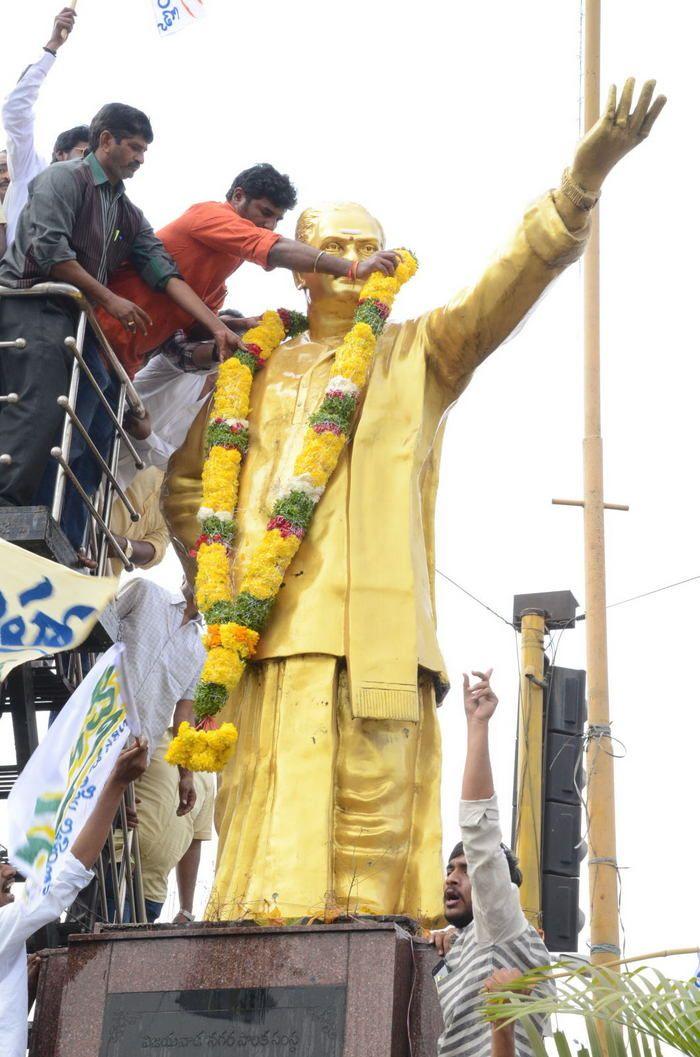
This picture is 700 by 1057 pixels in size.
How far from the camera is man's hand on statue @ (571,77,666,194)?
20.4ft

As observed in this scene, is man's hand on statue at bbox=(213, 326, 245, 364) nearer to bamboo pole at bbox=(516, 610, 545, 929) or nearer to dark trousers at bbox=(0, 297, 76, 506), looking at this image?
dark trousers at bbox=(0, 297, 76, 506)

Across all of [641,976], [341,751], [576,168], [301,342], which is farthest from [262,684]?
[641,976]

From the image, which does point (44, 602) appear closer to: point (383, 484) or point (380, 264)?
point (383, 484)

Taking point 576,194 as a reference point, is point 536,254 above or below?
below

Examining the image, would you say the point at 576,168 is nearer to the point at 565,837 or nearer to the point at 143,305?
the point at 143,305

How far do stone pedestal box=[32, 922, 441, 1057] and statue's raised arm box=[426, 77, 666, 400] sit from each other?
8.85ft

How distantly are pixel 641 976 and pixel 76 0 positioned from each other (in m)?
6.08

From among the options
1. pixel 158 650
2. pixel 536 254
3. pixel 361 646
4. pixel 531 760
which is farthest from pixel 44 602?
pixel 531 760

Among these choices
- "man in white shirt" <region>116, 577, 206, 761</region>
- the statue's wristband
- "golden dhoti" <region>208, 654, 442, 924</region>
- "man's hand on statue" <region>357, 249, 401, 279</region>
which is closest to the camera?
"golden dhoti" <region>208, 654, 442, 924</region>

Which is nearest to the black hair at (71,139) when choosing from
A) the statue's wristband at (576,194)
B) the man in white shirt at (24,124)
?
the man in white shirt at (24,124)

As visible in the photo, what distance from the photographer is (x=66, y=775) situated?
17.2ft

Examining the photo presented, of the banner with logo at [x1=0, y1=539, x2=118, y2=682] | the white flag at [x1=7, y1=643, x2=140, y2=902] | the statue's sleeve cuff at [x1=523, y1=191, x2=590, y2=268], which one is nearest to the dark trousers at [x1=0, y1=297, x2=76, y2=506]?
the banner with logo at [x1=0, y1=539, x2=118, y2=682]

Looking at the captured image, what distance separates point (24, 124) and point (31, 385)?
1512 millimetres

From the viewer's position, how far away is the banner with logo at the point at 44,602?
5594 mm
